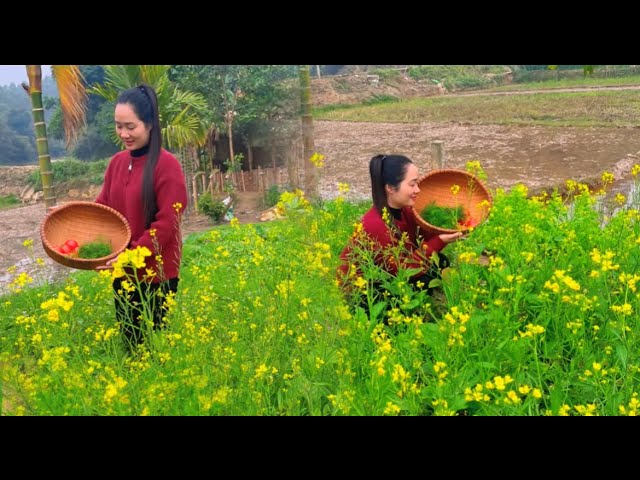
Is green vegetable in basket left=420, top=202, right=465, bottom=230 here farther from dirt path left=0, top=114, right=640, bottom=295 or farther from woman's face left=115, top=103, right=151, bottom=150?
woman's face left=115, top=103, right=151, bottom=150

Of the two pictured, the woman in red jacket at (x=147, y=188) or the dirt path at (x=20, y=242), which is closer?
the woman in red jacket at (x=147, y=188)

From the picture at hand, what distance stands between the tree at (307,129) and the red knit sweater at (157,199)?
132 cm

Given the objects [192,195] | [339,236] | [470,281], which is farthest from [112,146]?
[470,281]

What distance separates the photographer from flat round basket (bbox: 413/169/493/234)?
2.73m

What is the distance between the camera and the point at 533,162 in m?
5.21

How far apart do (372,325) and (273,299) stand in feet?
1.30

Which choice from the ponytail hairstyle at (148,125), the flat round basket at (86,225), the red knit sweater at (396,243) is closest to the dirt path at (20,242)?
the flat round basket at (86,225)

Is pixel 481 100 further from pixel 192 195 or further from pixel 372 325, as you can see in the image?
pixel 372 325

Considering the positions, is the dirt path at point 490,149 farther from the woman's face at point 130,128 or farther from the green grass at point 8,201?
the green grass at point 8,201

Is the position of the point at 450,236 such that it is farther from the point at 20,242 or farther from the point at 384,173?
the point at 20,242

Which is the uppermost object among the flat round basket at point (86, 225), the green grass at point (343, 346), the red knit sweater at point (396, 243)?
the flat round basket at point (86, 225)

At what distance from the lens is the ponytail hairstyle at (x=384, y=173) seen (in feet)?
8.32

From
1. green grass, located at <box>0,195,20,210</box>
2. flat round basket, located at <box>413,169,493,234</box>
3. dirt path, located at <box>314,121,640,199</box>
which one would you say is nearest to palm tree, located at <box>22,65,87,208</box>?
green grass, located at <box>0,195,20,210</box>

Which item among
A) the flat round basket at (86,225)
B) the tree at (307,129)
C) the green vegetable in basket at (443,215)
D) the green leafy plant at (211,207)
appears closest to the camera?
the flat round basket at (86,225)
